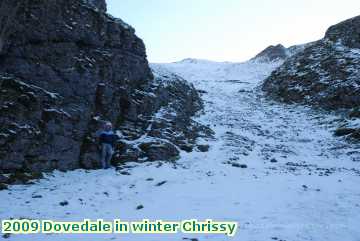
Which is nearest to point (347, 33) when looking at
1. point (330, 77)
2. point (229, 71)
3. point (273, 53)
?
point (330, 77)

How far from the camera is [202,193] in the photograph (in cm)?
1457

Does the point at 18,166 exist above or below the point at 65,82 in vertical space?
below

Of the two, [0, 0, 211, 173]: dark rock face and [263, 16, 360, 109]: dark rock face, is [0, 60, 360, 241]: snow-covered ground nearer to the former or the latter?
[0, 0, 211, 173]: dark rock face

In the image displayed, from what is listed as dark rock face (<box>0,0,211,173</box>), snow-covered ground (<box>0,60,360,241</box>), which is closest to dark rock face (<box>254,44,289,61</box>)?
snow-covered ground (<box>0,60,360,241</box>)

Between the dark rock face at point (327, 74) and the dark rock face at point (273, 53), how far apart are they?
29.1 m

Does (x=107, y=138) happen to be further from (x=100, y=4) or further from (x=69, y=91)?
(x=100, y=4)

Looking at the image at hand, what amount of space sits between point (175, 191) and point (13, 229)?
5860 mm

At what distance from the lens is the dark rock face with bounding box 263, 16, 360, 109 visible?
121 feet

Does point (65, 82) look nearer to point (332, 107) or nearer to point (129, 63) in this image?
point (129, 63)

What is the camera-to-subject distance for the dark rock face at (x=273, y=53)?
8306 cm

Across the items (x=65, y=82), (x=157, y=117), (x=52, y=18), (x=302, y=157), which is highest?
(x=52, y=18)

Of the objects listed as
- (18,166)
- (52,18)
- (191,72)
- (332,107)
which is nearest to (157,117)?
(52,18)

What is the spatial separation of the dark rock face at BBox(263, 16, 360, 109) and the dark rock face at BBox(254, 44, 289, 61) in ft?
95.6

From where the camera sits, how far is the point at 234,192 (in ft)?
47.9
